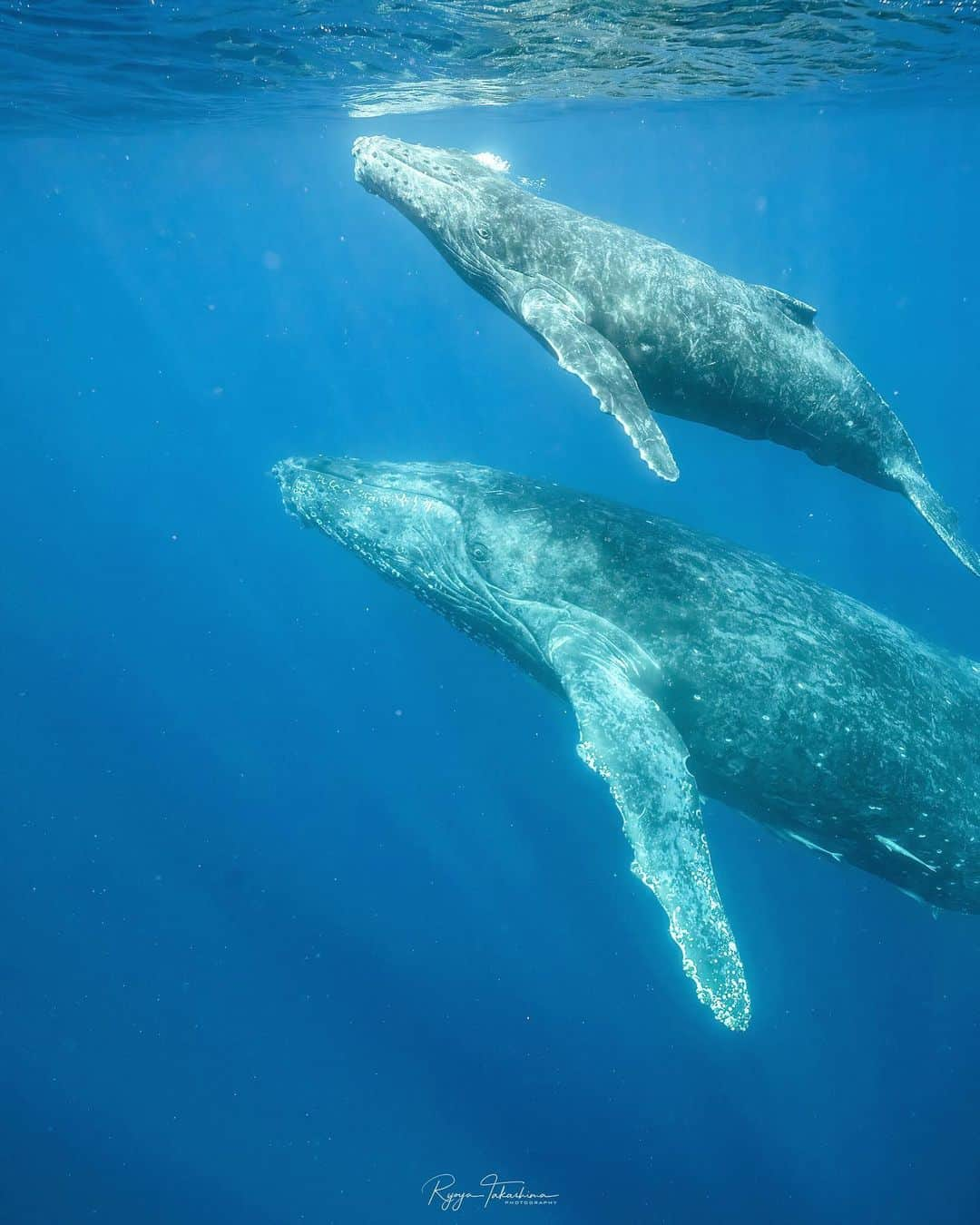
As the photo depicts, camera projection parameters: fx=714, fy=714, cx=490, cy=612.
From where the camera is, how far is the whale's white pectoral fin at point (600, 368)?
19.9 ft

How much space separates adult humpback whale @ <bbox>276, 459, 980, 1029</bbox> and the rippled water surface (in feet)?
40.1

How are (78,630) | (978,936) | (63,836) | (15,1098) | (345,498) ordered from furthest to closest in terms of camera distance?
1. (78,630)
2. (63,836)
3. (15,1098)
4. (978,936)
5. (345,498)

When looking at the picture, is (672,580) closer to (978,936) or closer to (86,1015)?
(978,936)

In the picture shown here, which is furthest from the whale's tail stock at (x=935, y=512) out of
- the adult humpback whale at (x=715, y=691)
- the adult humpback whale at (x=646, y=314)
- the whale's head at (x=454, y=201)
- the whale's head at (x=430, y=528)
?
the whale's head at (x=454, y=201)

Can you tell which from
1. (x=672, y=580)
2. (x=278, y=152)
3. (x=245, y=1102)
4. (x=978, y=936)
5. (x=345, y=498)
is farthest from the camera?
(x=278, y=152)

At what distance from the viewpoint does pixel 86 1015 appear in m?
19.4

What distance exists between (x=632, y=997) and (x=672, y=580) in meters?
12.4

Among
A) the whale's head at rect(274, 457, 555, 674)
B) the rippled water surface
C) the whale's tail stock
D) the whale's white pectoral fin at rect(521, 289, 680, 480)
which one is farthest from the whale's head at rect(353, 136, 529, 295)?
the rippled water surface

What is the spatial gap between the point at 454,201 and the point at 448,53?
42.9 feet

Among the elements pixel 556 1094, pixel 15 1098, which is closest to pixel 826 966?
pixel 556 1094

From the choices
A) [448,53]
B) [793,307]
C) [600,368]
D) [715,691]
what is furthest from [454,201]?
[448,53]

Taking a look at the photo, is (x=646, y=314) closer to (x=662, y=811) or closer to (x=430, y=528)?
(x=430, y=528)

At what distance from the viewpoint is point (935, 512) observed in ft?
28.2

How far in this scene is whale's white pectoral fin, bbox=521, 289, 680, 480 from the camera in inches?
238
